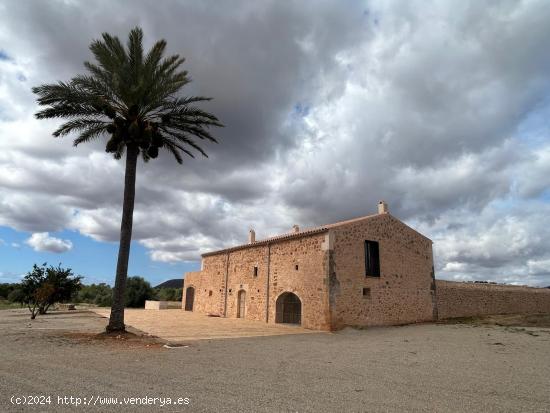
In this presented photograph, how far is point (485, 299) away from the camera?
24.0 meters

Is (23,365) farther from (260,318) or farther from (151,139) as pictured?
(260,318)

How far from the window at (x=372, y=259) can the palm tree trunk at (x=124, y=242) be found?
35.5 ft

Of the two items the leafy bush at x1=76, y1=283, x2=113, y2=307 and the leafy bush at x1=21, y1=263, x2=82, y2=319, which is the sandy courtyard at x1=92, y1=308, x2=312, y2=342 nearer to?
the leafy bush at x1=21, y1=263, x2=82, y2=319

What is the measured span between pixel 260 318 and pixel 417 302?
8405 mm

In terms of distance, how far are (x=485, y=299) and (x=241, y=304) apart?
15.8 m

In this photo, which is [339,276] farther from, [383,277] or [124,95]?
[124,95]

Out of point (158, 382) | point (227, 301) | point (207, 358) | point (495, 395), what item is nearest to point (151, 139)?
point (207, 358)

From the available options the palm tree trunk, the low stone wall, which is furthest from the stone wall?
the palm tree trunk

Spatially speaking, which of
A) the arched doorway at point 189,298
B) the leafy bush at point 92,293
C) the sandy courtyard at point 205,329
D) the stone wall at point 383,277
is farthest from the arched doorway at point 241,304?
the leafy bush at point 92,293

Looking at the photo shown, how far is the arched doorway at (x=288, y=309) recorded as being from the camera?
18922 mm

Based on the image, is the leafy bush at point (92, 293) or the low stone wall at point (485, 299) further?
the leafy bush at point (92, 293)

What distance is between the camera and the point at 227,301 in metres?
23.7

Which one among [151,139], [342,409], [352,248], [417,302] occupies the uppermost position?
[151,139]

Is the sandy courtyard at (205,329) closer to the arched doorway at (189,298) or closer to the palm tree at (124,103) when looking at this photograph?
the palm tree at (124,103)
